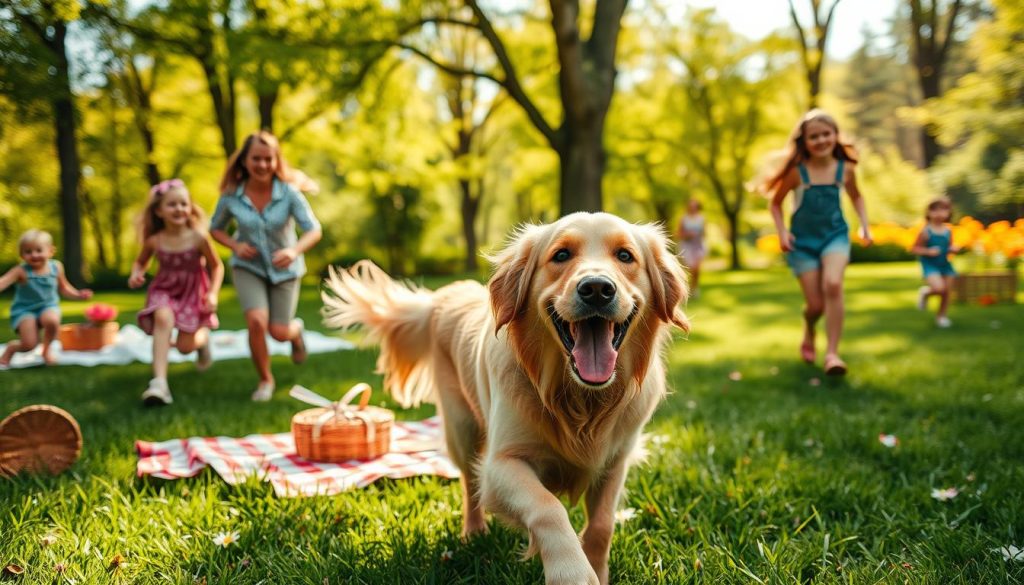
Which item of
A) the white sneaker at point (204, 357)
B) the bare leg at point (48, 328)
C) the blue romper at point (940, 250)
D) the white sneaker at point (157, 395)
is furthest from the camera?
the blue romper at point (940, 250)

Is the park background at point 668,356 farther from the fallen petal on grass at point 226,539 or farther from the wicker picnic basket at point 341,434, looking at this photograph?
the wicker picnic basket at point 341,434

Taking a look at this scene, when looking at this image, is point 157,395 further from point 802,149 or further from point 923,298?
point 923,298

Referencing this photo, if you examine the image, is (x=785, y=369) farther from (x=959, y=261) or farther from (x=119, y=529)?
(x=959, y=261)

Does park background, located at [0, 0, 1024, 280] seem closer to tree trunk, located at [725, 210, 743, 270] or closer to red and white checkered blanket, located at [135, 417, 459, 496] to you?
tree trunk, located at [725, 210, 743, 270]

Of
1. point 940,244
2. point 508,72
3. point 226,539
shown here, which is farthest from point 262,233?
point 940,244

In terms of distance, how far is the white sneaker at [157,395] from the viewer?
18.2ft

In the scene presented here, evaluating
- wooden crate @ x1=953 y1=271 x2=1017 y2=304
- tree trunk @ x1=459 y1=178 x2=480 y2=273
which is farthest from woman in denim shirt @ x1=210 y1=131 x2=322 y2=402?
tree trunk @ x1=459 y1=178 x2=480 y2=273

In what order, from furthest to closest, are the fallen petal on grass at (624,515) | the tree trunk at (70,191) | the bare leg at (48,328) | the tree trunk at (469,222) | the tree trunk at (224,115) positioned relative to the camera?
1. the tree trunk at (469,222)
2. the tree trunk at (224,115)
3. the tree trunk at (70,191)
4. the bare leg at (48,328)
5. the fallen petal on grass at (624,515)

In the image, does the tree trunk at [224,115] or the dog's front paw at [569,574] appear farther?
Answer: the tree trunk at [224,115]

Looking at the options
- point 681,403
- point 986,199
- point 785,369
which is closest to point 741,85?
point 986,199

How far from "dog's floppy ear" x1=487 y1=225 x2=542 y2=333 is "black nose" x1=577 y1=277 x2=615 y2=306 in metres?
0.38

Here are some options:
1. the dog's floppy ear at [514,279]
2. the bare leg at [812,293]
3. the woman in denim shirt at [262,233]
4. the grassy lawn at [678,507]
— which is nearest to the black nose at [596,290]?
the dog's floppy ear at [514,279]

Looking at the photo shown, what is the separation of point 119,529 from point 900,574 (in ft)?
9.66

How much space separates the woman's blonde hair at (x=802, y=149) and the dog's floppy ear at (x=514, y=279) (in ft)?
13.0
